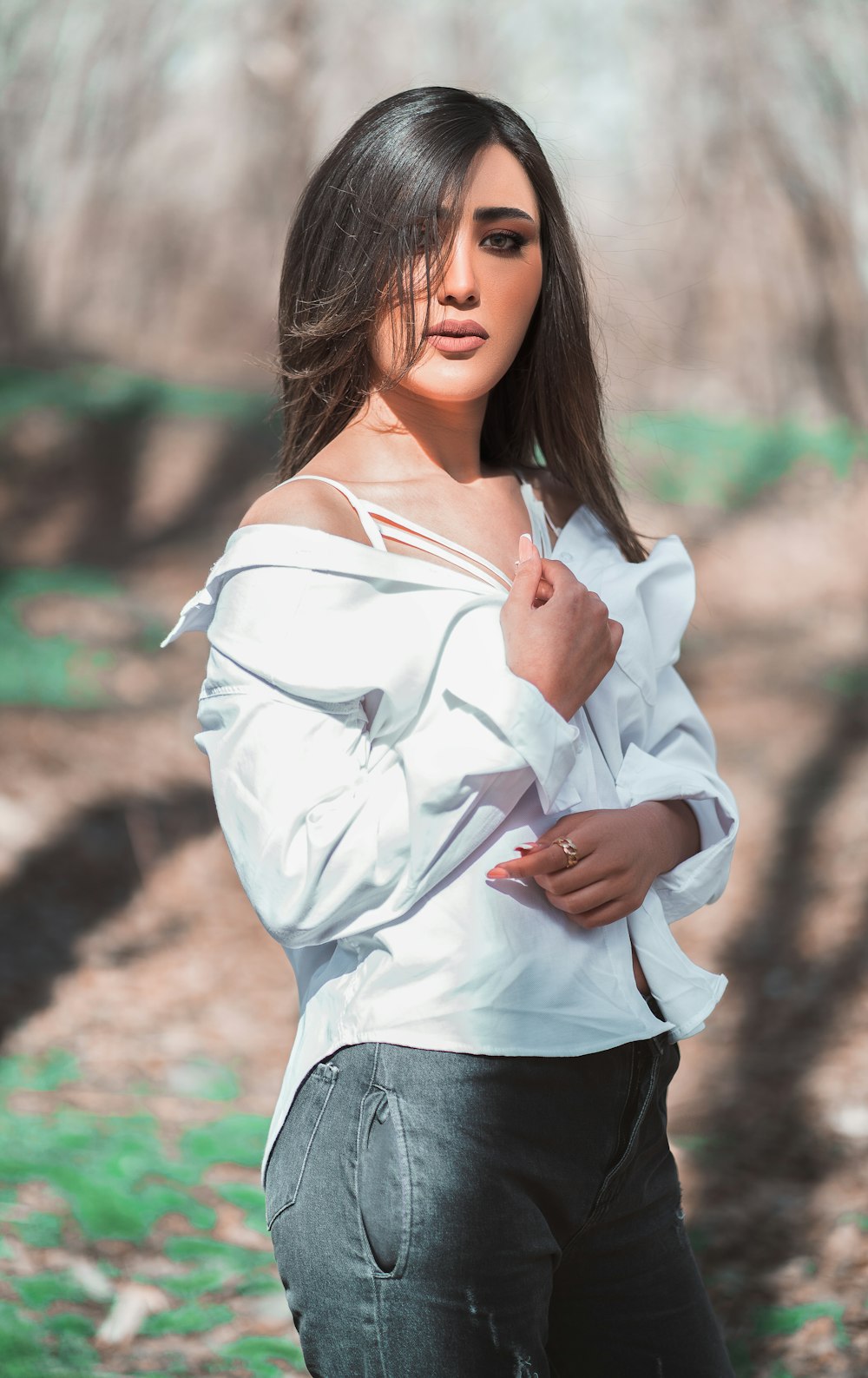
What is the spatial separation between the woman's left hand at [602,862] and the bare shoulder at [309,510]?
1.13ft

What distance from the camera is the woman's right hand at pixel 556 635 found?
3.81ft

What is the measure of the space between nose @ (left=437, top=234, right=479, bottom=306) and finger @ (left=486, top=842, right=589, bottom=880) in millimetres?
577

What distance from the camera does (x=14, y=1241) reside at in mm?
2801

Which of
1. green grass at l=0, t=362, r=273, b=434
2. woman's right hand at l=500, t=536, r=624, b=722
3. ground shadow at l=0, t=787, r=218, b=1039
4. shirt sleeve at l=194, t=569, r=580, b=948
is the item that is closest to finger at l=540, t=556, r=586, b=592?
woman's right hand at l=500, t=536, r=624, b=722

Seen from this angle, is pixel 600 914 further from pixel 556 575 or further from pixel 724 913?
pixel 724 913

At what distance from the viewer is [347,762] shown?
44.9 inches

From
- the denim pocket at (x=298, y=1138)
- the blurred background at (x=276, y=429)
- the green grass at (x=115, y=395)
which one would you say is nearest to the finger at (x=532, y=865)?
the denim pocket at (x=298, y=1138)

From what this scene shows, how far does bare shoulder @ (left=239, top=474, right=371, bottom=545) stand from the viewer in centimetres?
122

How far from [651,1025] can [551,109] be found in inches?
269

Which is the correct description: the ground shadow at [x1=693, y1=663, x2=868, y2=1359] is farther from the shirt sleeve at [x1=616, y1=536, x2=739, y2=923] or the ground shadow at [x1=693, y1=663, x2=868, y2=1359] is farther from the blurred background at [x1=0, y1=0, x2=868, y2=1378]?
the shirt sleeve at [x1=616, y1=536, x2=739, y2=923]

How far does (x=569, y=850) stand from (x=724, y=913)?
366 centimetres

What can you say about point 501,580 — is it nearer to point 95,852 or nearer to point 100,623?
point 95,852

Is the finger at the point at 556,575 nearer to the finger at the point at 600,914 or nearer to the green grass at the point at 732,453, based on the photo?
the finger at the point at 600,914

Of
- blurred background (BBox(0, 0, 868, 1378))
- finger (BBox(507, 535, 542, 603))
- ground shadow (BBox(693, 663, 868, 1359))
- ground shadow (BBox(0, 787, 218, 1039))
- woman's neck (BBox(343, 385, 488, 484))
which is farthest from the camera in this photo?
blurred background (BBox(0, 0, 868, 1378))
